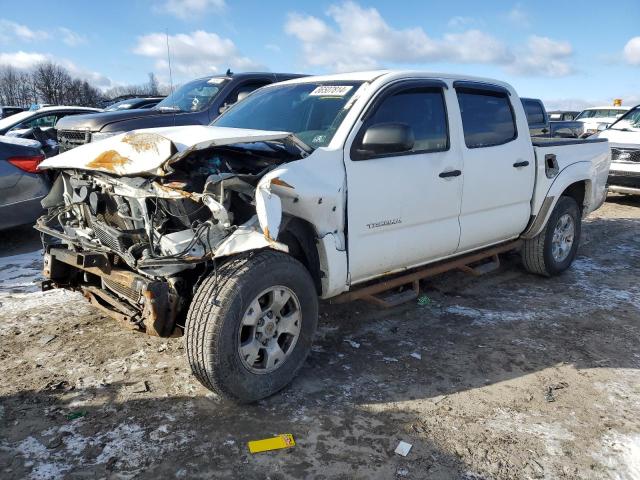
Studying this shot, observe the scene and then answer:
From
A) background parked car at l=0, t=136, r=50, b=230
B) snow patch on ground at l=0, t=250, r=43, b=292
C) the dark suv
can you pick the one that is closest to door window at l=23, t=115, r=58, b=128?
the dark suv

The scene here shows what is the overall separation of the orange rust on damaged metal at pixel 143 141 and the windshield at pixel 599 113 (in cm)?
2111

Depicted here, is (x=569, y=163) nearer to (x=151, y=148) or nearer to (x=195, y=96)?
(x=151, y=148)

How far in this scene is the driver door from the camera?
3.39 metres

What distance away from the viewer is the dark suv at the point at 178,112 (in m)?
6.91

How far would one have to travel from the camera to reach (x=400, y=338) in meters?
4.00

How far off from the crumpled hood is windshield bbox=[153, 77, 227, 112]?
169 inches

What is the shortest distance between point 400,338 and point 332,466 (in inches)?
63.2

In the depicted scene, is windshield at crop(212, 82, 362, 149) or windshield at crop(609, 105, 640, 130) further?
windshield at crop(609, 105, 640, 130)

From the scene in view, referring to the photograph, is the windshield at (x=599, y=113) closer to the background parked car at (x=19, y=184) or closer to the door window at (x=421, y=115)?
the door window at (x=421, y=115)

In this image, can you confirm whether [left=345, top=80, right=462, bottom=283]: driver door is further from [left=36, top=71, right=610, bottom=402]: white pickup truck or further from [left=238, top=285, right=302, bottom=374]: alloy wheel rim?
[left=238, top=285, right=302, bottom=374]: alloy wheel rim

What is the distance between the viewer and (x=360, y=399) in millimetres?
3129

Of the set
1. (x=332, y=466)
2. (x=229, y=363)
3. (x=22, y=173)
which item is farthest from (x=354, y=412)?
(x=22, y=173)

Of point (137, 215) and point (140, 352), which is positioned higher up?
point (137, 215)

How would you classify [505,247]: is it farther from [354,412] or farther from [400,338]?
[354,412]
